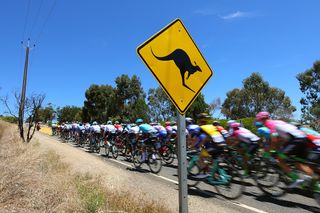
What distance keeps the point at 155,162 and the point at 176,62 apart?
8.25 metres

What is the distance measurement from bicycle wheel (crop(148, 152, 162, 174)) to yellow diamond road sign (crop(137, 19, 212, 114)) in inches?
309

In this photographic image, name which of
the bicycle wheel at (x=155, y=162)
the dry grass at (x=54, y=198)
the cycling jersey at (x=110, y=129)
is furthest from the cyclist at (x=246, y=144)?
the cycling jersey at (x=110, y=129)

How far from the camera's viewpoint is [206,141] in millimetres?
8922

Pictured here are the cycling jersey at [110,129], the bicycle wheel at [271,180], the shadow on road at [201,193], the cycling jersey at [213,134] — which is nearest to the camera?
the bicycle wheel at [271,180]

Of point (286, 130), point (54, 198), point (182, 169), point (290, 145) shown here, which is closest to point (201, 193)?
point (290, 145)

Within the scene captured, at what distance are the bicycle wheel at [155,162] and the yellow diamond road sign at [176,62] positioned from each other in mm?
7859

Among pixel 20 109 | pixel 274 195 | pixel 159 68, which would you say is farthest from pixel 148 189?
pixel 20 109

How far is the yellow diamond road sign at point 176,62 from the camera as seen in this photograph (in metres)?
4.14

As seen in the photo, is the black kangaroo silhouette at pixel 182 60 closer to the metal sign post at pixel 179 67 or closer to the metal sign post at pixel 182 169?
the metal sign post at pixel 179 67

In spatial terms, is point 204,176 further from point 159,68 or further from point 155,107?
point 155,107

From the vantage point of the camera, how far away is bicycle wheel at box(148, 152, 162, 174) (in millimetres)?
12000

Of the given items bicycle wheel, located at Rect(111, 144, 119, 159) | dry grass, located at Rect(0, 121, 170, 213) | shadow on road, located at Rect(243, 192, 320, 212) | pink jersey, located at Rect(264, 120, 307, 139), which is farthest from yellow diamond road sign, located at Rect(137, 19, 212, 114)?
bicycle wheel, located at Rect(111, 144, 119, 159)

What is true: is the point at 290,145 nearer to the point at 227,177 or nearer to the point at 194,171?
the point at 227,177

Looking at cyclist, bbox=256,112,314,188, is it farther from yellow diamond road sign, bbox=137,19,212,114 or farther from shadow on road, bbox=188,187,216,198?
yellow diamond road sign, bbox=137,19,212,114
